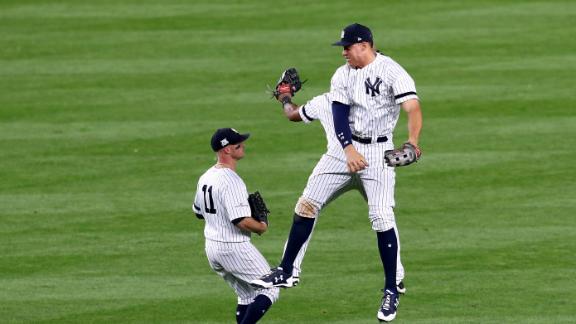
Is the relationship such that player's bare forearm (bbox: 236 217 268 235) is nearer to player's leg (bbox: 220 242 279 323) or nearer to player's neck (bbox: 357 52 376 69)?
player's leg (bbox: 220 242 279 323)

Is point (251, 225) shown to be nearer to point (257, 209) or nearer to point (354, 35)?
point (257, 209)

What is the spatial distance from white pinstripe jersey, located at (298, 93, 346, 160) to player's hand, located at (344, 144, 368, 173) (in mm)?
260

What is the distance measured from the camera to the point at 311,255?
558 inches

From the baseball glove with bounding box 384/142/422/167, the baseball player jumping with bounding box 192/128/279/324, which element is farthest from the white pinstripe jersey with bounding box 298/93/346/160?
the baseball player jumping with bounding box 192/128/279/324

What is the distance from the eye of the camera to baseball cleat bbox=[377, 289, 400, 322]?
11.4 meters

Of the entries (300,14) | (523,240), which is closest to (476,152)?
(523,240)

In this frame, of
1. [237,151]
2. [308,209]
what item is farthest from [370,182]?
[237,151]

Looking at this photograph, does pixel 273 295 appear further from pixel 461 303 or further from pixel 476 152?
pixel 476 152

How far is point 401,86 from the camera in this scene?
1119 cm

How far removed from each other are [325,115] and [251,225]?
1162 millimetres

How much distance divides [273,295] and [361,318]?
1.01m

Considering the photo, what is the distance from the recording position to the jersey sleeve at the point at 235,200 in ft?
36.3

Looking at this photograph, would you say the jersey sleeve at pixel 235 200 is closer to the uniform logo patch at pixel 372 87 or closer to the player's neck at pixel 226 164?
the player's neck at pixel 226 164

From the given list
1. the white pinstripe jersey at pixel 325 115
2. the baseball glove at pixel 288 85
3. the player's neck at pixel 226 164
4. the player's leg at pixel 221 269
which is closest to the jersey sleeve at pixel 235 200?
the player's neck at pixel 226 164
